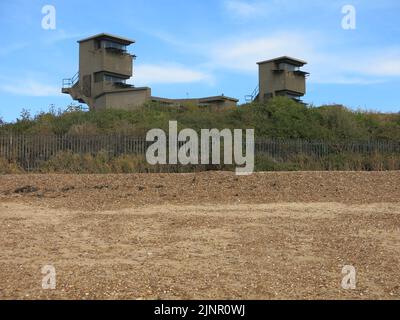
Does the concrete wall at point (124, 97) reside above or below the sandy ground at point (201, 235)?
above

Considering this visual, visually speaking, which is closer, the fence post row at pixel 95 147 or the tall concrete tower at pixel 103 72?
the fence post row at pixel 95 147

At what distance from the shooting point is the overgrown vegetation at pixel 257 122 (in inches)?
967

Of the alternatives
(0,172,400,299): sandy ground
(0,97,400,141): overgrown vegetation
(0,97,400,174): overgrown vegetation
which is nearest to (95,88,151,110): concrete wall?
(0,97,400,174): overgrown vegetation

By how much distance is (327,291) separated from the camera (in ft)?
21.1

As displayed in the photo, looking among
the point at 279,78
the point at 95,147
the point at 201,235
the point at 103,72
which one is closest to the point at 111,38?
the point at 103,72

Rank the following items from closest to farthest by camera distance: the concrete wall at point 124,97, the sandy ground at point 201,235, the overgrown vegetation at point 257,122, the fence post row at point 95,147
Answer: the sandy ground at point 201,235 < the fence post row at point 95,147 < the overgrown vegetation at point 257,122 < the concrete wall at point 124,97

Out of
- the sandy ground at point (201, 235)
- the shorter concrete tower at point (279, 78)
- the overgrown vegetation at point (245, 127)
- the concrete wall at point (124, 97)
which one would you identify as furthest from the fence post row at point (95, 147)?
the shorter concrete tower at point (279, 78)

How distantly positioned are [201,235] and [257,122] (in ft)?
60.5

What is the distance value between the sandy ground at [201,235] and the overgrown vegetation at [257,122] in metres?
9.15

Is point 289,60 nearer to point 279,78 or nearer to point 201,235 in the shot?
point 279,78

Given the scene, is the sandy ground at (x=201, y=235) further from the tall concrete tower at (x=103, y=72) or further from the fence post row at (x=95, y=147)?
the tall concrete tower at (x=103, y=72)

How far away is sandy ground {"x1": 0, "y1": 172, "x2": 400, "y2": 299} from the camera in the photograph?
258 inches

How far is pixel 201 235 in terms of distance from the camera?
9633mm
